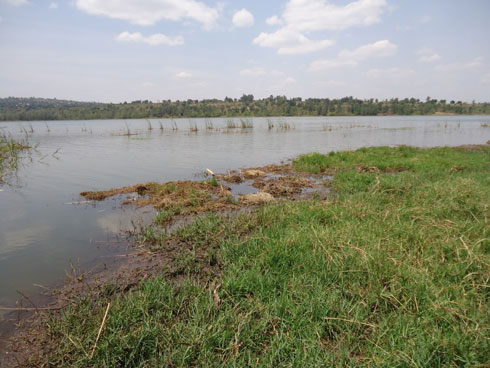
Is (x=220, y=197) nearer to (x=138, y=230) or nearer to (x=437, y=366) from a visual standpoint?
(x=138, y=230)

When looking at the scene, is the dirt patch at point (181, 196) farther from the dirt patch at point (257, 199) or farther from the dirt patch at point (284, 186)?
the dirt patch at point (284, 186)

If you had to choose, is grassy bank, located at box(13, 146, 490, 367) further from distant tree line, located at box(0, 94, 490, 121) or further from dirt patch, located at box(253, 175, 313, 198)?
distant tree line, located at box(0, 94, 490, 121)

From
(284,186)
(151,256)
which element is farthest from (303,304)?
(284,186)

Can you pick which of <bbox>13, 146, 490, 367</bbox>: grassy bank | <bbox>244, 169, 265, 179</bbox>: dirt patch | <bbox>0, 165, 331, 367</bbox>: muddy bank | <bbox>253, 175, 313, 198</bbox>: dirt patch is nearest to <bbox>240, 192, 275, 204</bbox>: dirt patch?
<bbox>0, 165, 331, 367</bbox>: muddy bank

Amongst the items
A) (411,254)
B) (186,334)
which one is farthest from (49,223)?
(411,254)

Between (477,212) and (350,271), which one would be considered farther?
(477,212)

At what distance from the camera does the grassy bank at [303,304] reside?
2.53 metres

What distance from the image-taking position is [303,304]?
3150 millimetres

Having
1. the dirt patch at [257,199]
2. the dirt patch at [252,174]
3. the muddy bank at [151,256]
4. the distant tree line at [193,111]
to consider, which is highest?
the distant tree line at [193,111]

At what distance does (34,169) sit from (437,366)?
16.9 meters

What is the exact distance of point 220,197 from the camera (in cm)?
850

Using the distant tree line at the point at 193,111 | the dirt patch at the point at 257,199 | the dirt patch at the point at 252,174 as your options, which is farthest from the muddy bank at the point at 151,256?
the distant tree line at the point at 193,111

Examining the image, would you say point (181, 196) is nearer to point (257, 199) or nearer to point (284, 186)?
point (257, 199)

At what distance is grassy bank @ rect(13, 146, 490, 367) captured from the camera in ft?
8.30
